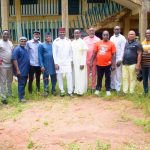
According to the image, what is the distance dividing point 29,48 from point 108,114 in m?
3.06

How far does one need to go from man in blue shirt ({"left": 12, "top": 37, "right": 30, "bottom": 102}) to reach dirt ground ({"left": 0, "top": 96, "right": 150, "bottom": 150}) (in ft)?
1.65

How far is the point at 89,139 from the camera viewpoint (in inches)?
291

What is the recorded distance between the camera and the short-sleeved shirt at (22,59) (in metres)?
10.5

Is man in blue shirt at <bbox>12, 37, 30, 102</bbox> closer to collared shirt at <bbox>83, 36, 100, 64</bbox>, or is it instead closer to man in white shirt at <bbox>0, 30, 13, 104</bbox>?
man in white shirt at <bbox>0, 30, 13, 104</bbox>

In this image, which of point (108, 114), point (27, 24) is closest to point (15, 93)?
point (108, 114)

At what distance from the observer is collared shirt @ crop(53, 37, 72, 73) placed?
1102 cm

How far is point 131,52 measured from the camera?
10.7 metres

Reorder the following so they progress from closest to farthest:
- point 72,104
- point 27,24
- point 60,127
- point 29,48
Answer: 1. point 60,127
2. point 72,104
3. point 29,48
4. point 27,24

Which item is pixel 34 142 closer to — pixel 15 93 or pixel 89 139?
pixel 89 139

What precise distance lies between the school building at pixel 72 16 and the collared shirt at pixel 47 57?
7.05 m

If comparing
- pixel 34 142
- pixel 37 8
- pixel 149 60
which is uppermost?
pixel 37 8

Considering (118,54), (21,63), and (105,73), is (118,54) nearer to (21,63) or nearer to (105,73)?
(105,73)

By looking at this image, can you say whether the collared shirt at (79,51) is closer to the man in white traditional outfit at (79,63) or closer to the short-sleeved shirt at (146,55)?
the man in white traditional outfit at (79,63)

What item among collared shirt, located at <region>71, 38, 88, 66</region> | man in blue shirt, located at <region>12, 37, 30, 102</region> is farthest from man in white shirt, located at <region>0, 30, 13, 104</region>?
collared shirt, located at <region>71, 38, 88, 66</region>
